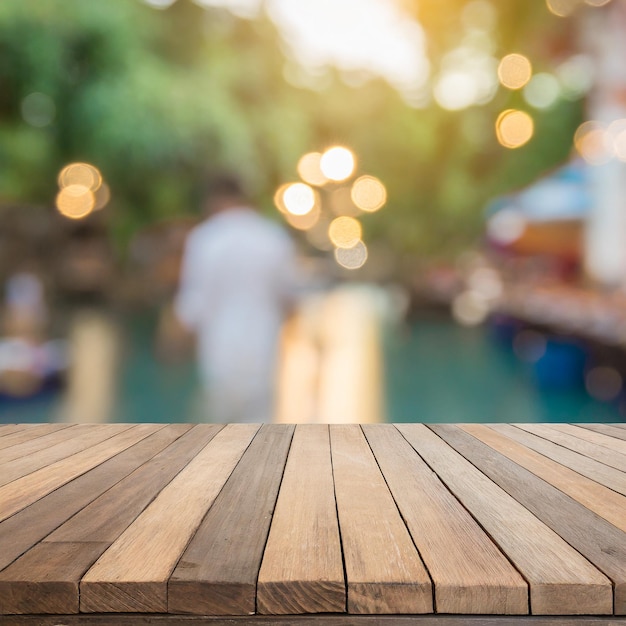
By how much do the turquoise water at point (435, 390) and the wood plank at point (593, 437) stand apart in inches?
214

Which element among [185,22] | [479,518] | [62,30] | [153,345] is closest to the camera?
[479,518]

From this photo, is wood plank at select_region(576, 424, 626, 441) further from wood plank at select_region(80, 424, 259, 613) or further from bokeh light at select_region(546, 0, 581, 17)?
bokeh light at select_region(546, 0, 581, 17)

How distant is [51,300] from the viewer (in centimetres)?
2350

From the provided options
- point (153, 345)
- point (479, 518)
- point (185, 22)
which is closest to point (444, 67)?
point (185, 22)

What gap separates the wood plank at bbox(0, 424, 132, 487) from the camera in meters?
1.84

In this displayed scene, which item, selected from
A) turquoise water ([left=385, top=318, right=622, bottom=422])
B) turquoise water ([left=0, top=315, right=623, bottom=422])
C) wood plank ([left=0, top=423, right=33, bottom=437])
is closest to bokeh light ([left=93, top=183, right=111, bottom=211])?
turquoise water ([left=0, top=315, right=623, bottom=422])

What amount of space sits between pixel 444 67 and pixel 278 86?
4743 mm

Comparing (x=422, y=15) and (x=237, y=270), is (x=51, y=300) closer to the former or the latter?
(x=422, y=15)

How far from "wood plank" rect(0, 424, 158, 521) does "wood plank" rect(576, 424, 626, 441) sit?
4.26ft

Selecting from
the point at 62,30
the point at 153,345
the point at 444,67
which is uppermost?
the point at 444,67

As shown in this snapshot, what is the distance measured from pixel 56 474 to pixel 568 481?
1.05 m

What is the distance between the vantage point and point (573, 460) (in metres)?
1.98

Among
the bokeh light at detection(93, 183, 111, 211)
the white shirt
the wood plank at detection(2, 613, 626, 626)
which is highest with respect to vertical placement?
the bokeh light at detection(93, 183, 111, 211)

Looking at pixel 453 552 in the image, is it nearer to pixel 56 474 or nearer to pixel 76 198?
pixel 56 474
